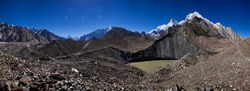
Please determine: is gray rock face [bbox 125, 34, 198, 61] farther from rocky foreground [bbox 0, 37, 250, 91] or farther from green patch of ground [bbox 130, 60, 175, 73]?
rocky foreground [bbox 0, 37, 250, 91]

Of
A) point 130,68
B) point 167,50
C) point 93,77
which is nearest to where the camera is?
point 93,77

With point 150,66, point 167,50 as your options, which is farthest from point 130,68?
point 167,50

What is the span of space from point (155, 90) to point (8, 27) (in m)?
224

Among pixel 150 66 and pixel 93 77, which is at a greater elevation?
pixel 150 66

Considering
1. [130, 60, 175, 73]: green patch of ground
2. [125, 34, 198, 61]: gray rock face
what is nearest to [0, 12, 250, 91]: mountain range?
[125, 34, 198, 61]: gray rock face

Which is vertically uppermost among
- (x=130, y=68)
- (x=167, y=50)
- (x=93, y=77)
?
(x=167, y=50)

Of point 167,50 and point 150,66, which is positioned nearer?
point 150,66

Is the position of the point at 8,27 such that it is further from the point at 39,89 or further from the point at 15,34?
the point at 39,89

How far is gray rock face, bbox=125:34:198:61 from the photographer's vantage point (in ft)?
93.2

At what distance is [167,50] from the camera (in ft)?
95.3

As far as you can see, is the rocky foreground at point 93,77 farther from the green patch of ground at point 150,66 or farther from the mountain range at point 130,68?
the green patch of ground at point 150,66

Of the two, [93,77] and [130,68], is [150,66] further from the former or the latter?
[93,77]

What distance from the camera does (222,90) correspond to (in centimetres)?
815

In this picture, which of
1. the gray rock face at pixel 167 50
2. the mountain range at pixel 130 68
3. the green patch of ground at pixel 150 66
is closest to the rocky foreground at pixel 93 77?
Answer: the mountain range at pixel 130 68
